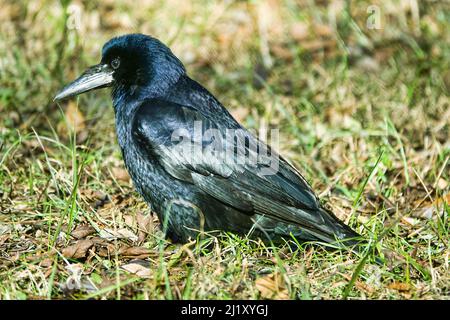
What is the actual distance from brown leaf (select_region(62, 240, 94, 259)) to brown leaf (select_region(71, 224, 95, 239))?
0.14 m

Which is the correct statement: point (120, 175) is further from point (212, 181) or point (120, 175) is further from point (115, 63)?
point (212, 181)

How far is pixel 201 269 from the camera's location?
3859mm

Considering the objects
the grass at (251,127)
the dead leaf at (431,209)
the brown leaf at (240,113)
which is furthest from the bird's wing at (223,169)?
the brown leaf at (240,113)

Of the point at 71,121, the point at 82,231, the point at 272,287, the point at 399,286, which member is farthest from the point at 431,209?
the point at 71,121

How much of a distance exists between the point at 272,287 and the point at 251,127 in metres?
2.64

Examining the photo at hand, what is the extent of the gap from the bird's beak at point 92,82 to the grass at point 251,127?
23 cm

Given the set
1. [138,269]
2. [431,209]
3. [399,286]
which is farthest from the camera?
[431,209]

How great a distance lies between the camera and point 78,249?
4172 mm

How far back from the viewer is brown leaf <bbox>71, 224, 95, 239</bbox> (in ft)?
14.4

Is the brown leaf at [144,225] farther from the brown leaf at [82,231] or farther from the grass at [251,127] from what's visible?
the brown leaf at [82,231]

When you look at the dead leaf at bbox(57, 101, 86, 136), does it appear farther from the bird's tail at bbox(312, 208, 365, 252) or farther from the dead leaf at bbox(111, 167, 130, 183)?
the bird's tail at bbox(312, 208, 365, 252)

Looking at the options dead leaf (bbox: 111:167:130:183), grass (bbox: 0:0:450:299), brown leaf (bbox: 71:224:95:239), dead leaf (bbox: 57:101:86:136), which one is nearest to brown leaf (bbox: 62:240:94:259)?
grass (bbox: 0:0:450:299)

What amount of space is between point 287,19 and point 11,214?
4156 millimetres
